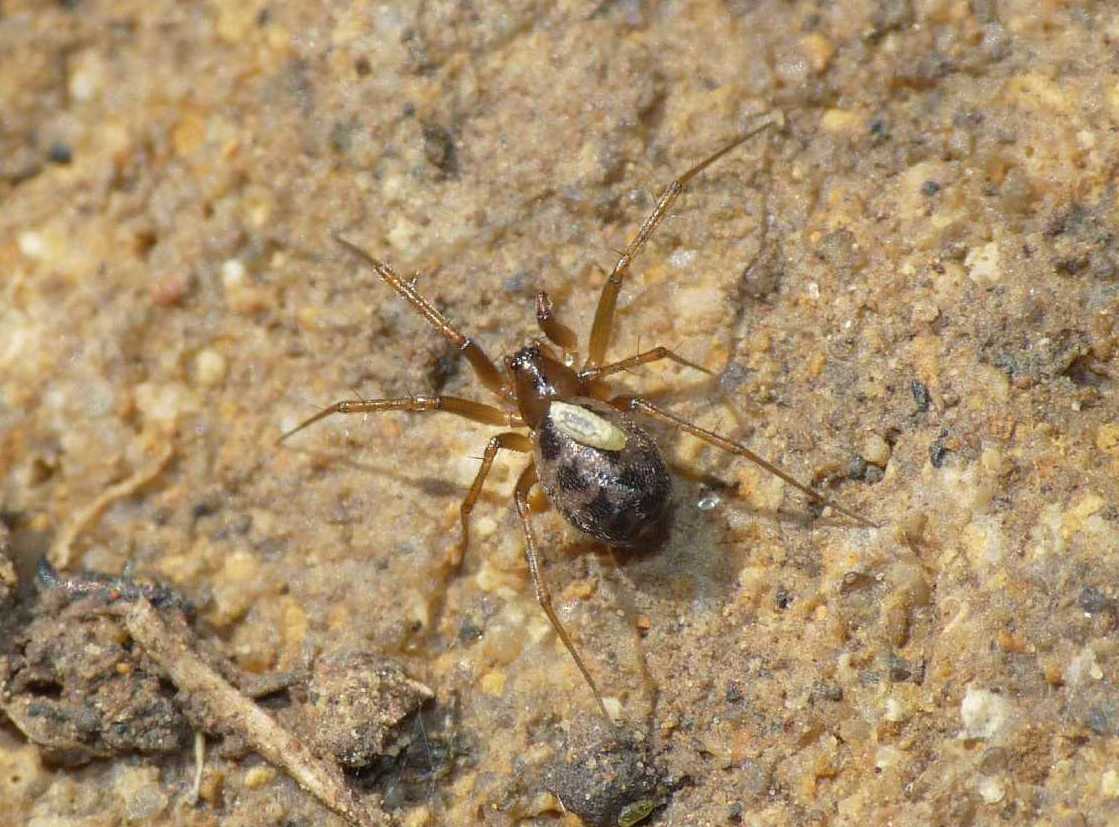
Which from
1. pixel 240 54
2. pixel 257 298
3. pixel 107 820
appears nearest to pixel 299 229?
pixel 257 298

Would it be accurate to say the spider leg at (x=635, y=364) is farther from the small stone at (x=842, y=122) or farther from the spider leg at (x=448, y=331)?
the small stone at (x=842, y=122)

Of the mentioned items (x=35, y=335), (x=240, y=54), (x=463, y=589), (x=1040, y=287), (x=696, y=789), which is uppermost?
(x=240, y=54)

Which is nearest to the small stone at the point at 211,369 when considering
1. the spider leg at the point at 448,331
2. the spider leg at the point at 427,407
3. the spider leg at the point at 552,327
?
the spider leg at the point at 427,407

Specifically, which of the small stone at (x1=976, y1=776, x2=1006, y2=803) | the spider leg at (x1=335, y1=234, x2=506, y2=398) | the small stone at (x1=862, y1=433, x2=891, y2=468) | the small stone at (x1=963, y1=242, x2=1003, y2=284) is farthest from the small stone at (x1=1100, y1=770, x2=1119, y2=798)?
the spider leg at (x1=335, y1=234, x2=506, y2=398)

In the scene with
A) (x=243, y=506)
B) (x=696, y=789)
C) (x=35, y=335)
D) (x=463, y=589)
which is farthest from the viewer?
(x=35, y=335)

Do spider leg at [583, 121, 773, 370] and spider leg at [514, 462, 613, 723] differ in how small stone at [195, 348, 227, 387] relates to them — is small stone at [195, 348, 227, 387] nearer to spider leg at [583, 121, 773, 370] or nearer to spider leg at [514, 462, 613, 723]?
spider leg at [514, 462, 613, 723]

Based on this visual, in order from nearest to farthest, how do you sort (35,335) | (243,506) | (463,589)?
1. (463,589)
2. (243,506)
3. (35,335)

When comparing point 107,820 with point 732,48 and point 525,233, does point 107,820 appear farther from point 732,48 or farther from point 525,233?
point 732,48
